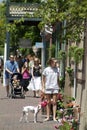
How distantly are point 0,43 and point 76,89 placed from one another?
53952 millimetres

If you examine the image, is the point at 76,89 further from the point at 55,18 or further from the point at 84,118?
the point at 55,18

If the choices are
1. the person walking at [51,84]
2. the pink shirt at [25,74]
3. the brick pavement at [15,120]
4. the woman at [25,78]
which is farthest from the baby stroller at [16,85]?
the person walking at [51,84]

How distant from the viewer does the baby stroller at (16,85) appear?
73.4ft

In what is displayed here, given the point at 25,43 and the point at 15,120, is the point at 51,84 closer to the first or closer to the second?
the point at 15,120

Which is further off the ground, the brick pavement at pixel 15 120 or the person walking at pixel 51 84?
the person walking at pixel 51 84

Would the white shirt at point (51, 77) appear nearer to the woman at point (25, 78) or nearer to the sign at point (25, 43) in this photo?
the woman at point (25, 78)

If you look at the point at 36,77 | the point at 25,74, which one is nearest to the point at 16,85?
the point at 36,77

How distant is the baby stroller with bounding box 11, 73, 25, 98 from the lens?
2238cm

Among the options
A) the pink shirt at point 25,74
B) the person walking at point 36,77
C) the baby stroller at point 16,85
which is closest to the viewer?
the baby stroller at point 16,85

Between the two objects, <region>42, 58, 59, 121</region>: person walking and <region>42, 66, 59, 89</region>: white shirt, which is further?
<region>42, 66, 59, 89</region>: white shirt

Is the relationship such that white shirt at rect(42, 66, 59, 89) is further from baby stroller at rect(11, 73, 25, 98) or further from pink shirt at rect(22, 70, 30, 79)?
pink shirt at rect(22, 70, 30, 79)

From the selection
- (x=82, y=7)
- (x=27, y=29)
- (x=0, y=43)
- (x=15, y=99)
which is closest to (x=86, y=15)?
(x=82, y=7)

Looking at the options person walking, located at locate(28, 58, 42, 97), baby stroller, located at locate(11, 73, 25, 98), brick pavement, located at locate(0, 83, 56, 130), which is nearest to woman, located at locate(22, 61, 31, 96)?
person walking, located at locate(28, 58, 42, 97)

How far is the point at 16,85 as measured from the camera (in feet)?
73.6
